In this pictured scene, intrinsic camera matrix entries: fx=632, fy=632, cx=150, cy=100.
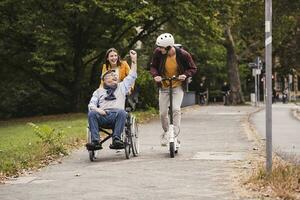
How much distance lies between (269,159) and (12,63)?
23.9 meters

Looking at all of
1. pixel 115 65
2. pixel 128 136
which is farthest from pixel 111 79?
pixel 128 136

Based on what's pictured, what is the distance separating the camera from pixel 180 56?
11062 mm

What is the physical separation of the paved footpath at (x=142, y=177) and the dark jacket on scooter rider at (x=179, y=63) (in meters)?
1.45

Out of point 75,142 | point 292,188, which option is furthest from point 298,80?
point 292,188

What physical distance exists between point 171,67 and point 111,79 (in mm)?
1093

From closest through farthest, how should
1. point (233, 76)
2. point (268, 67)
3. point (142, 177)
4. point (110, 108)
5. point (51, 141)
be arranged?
point (268, 67)
point (142, 177)
point (110, 108)
point (51, 141)
point (233, 76)

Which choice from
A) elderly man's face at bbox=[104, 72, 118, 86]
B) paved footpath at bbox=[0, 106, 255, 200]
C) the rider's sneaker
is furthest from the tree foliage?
paved footpath at bbox=[0, 106, 255, 200]

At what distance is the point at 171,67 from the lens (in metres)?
11.1

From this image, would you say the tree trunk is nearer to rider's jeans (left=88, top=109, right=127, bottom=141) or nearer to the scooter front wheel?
the scooter front wheel

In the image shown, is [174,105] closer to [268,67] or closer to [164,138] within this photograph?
[164,138]

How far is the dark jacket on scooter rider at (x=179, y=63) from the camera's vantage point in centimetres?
1098

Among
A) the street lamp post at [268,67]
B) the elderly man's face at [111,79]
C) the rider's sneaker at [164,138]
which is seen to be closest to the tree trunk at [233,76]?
the rider's sneaker at [164,138]

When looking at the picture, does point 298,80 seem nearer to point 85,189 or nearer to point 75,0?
point 75,0

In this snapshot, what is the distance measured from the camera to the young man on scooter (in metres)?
10.9
